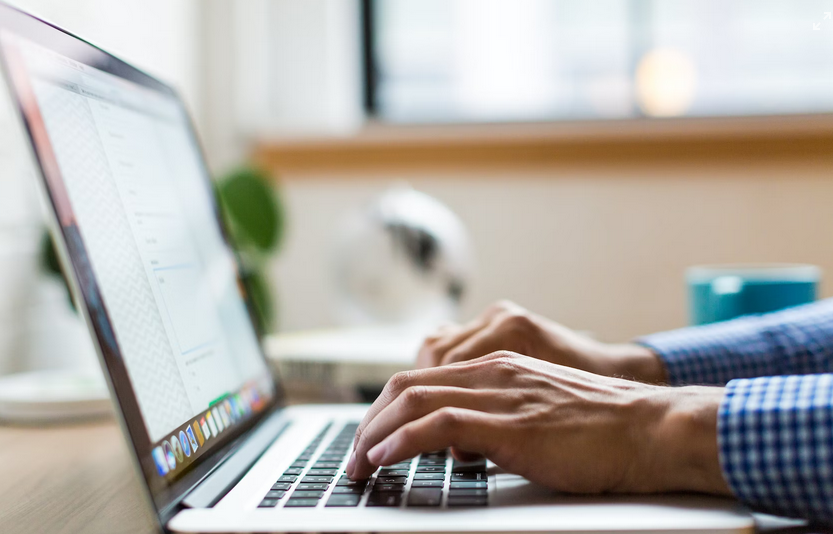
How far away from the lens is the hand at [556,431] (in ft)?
1.20

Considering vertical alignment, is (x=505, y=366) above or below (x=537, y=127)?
below

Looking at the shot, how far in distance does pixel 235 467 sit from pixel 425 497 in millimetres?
141

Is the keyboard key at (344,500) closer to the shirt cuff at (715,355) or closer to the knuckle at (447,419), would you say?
the knuckle at (447,419)

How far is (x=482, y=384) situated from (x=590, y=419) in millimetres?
62

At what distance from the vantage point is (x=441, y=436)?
0.36 metres

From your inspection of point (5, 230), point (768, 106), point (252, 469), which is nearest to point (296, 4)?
point (5, 230)

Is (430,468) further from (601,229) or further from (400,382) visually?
(601,229)

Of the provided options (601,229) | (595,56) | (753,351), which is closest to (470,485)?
(753,351)

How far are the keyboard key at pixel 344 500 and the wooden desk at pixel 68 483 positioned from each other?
92 mm

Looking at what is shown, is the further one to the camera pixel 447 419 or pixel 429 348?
pixel 429 348

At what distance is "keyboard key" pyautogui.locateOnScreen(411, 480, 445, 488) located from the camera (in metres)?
0.38

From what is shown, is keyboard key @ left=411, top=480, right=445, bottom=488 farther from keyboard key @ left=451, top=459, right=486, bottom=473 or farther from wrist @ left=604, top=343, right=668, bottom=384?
wrist @ left=604, top=343, right=668, bottom=384

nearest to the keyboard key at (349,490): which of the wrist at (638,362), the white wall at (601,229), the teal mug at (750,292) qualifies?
the wrist at (638,362)

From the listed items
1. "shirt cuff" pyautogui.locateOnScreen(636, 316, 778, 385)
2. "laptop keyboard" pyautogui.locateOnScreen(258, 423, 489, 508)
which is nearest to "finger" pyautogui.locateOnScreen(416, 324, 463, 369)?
"laptop keyboard" pyautogui.locateOnScreen(258, 423, 489, 508)
